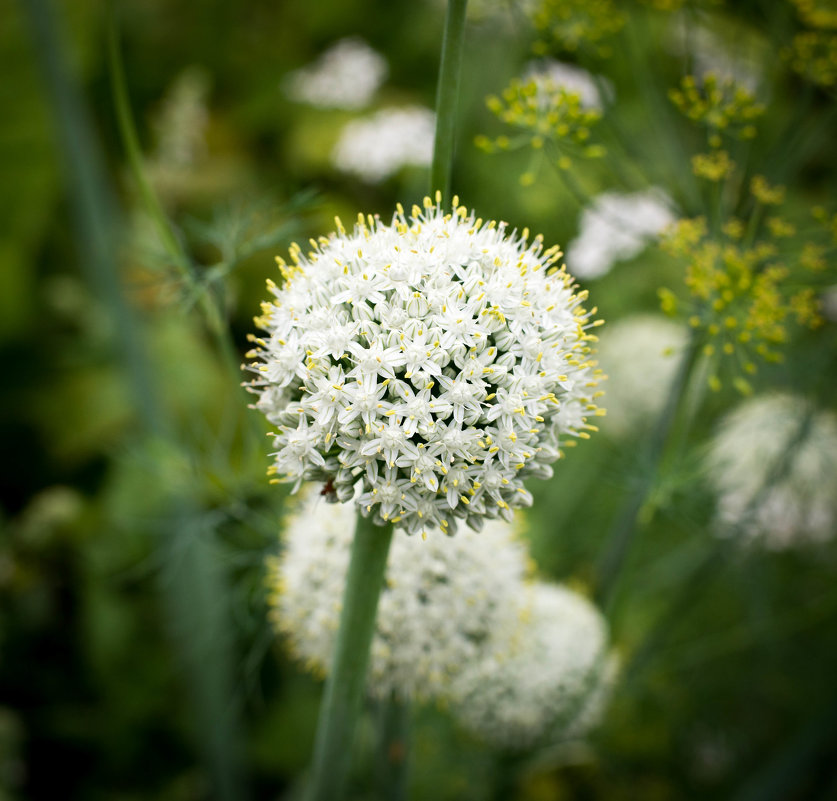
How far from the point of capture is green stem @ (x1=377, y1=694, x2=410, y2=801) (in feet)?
6.14

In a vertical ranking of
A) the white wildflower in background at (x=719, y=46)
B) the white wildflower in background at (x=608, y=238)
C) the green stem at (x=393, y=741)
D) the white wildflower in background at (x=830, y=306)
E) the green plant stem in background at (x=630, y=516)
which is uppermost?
the white wildflower in background at (x=719, y=46)

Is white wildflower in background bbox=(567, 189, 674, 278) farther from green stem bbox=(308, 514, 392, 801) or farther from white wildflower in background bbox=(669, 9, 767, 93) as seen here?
green stem bbox=(308, 514, 392, 801)

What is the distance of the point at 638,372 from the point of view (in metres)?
3.17

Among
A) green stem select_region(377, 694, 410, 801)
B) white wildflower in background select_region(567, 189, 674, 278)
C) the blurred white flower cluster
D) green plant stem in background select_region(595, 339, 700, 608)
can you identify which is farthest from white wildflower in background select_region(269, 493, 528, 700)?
white wildflower in background select_region(567, 189, 674, 278)

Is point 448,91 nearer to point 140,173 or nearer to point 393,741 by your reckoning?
point 140,173

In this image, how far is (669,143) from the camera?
225 centimetres

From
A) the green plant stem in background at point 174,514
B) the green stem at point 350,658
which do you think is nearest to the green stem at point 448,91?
the green stem at point 350,658

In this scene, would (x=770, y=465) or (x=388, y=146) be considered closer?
(x=770, y=465)

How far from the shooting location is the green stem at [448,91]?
1287 mm

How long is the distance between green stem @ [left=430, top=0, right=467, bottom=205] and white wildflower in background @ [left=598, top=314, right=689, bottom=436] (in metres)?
1.97

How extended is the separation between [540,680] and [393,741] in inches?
Result: 17.3

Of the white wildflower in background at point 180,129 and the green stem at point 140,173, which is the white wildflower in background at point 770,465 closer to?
the green stem at point 140,173

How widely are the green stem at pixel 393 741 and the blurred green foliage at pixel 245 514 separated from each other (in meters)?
0.45

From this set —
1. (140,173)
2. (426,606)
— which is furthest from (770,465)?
(140,173)
